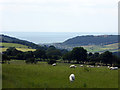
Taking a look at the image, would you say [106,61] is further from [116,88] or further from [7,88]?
[7,88]

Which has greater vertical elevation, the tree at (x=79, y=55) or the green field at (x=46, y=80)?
the green field at (x=46, y=80)

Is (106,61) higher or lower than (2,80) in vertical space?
lower

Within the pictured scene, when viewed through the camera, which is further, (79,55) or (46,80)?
(79,55)

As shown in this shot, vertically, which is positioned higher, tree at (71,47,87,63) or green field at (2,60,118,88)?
green field at (2,60,118,88)

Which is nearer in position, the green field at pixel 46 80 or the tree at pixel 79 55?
the green field at pixel 46 80

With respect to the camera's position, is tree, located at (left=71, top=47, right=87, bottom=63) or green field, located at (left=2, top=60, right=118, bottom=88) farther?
tree, located at (left=71, top=47, right=87, bottom=63)

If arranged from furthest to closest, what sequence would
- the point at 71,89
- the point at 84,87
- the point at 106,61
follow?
the point at 106,61 → the point at 84,87 → the point at 71,89

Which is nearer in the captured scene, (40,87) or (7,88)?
(7,88)

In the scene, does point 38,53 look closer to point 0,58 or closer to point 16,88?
point 0,58

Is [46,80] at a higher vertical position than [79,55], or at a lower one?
higher

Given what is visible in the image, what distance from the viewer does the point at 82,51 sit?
73.0 m

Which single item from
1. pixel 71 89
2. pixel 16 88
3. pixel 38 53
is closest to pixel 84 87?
pixel 71 89

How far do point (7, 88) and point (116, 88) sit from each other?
32.6ft

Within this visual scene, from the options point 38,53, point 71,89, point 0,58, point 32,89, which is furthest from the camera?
point 38,53
